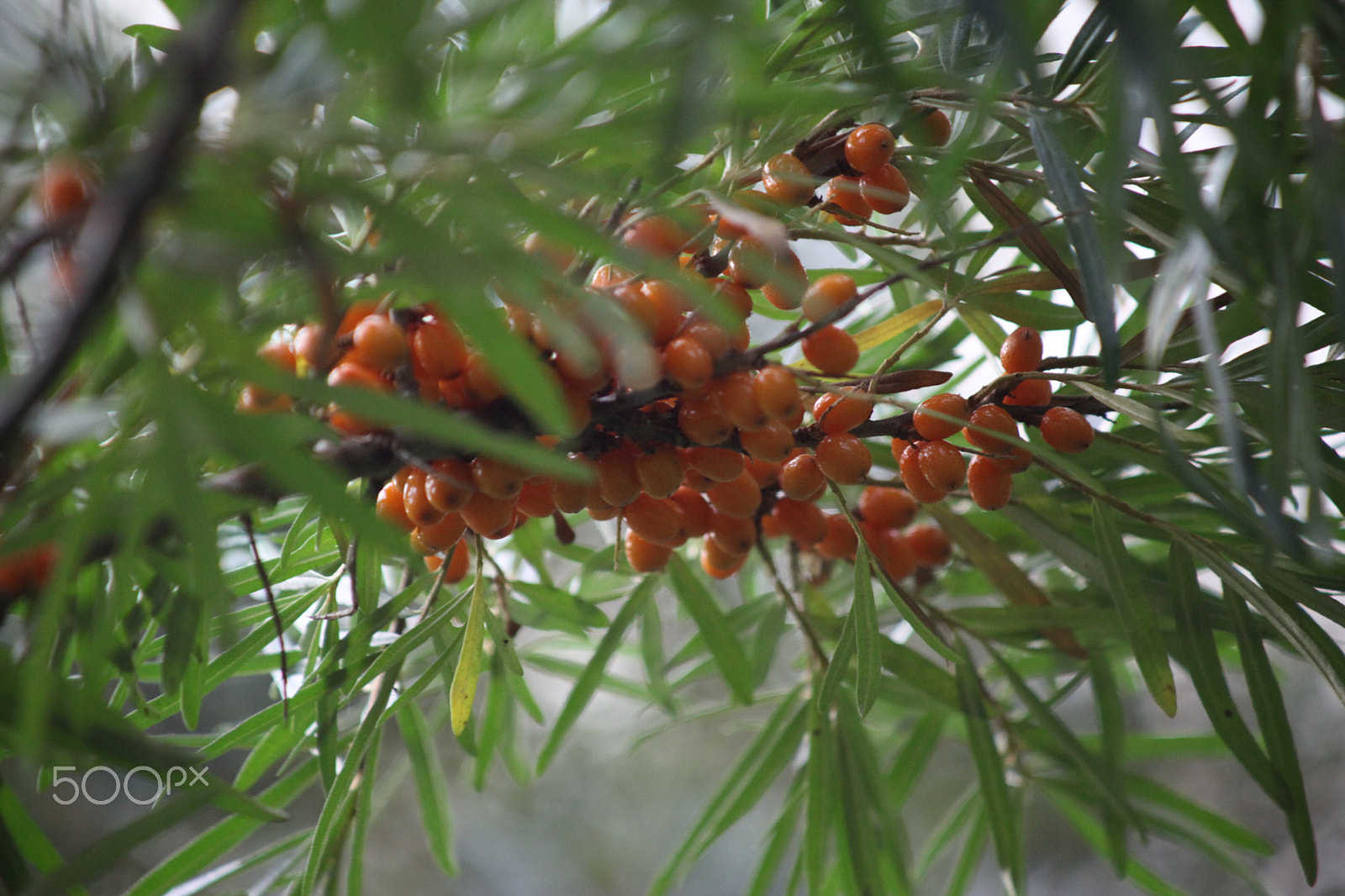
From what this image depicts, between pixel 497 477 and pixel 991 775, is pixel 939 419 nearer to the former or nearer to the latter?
pixel 497 477

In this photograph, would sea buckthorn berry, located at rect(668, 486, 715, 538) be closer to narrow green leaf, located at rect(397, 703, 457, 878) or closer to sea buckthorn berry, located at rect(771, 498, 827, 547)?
sea buckthorn berry, located at rect(771, 498, 827, 547)

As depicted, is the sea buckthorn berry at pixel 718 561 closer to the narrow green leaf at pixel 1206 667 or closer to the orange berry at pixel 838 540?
the orange berry at pixel 838 540

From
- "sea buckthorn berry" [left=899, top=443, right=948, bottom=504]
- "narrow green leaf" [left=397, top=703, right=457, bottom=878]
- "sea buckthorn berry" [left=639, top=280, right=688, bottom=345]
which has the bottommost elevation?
"narrow green leaf" [left=397, top=703, right=457, bottom=878]

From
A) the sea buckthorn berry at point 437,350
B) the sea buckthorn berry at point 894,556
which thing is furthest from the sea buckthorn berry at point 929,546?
the sea buckthorn berry at point 437,350

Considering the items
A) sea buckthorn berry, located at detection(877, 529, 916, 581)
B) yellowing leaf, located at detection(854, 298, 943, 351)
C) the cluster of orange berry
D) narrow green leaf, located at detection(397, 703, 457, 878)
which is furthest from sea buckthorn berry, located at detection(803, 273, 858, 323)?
narrow green leaf, located at detection(397, 703, 457, 878)

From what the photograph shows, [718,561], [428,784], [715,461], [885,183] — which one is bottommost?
[428,784]

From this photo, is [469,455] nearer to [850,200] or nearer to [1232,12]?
[850,200]
